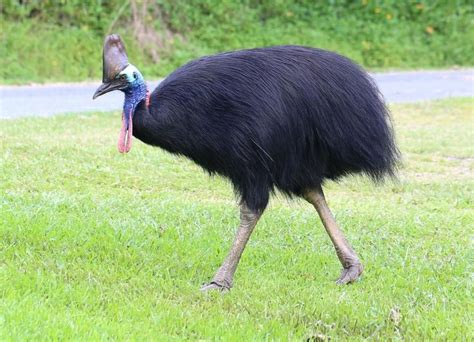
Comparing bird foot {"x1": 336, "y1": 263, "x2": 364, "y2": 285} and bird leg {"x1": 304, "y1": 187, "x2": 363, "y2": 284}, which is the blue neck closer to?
bird leg {"x1": 304, "y1": 187, "x2": 363, "y2": 284}

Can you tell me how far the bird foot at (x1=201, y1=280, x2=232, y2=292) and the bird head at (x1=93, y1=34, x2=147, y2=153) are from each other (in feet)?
2.57

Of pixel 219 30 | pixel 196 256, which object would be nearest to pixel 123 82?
pixel 196 256

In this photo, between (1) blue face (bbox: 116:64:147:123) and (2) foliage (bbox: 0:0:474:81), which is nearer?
(1) blue face (bbox: 116:64:147:123)

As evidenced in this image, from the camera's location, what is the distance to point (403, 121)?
451 inches

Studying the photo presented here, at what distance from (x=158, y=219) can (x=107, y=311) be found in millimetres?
1738

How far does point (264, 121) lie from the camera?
15.0ft

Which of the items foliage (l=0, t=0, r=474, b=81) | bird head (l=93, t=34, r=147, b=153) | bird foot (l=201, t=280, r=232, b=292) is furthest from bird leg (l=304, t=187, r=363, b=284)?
foliage (l=0, t=0, r=474, b=81)

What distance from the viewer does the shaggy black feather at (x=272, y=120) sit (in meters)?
4.55

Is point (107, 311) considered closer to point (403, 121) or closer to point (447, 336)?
point (447, 336)

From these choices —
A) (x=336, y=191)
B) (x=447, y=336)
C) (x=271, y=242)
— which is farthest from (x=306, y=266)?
(x=336, y=191)

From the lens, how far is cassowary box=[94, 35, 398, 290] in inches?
179

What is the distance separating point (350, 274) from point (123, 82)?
5.07ft

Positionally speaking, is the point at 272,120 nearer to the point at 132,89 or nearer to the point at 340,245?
Result: the point at 132,89

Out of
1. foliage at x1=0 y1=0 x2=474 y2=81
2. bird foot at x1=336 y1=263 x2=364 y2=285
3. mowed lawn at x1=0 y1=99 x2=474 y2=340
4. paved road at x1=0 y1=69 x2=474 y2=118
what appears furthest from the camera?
foliage at x1=0 y1=0 x2=474 y2=81
